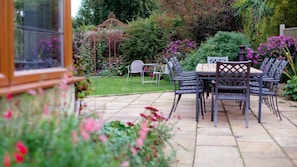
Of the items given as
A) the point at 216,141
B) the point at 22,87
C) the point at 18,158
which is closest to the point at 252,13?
the point at 216,141

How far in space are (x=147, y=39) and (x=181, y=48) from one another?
1.79 metres

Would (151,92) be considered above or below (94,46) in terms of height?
below

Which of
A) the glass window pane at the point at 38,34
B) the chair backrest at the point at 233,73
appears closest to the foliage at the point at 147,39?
the chair backrest at the point at 233,73

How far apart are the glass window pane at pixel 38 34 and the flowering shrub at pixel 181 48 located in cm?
790

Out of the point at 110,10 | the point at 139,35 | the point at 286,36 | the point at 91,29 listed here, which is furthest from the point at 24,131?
the point at 110,10

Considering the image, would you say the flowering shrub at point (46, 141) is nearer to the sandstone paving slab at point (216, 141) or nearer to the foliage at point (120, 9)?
the sandstone paving slab at point (216, 141)

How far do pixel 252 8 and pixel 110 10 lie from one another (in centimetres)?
981

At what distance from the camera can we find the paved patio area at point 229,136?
3145 mm

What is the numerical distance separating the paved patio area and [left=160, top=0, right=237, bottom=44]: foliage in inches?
192

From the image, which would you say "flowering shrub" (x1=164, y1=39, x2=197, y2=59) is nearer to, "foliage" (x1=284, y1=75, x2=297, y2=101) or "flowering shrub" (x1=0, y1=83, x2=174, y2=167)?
"foliage" (x1=284, y1=75, x2=297, y2=101)

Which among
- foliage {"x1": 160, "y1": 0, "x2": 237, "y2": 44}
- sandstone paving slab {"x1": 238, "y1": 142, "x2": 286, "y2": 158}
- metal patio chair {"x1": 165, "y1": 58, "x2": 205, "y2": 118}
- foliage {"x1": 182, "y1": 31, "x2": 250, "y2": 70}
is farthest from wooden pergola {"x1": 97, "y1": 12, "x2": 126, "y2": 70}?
sandstone paving slab {"x1": 238, "y1": 142, "x2": 286, "y2": 158}

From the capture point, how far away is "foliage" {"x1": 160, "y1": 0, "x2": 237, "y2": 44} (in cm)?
1083

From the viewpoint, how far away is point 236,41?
9.28 meters

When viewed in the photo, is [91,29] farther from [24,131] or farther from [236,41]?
[24,131]
